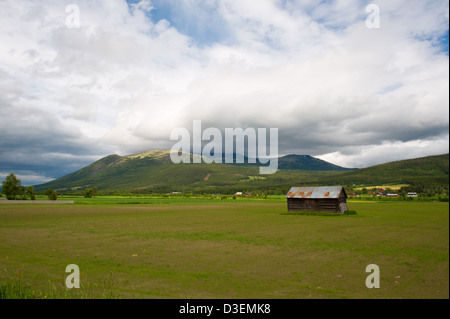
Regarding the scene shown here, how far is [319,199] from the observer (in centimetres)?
5384

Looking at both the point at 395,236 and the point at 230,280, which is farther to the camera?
the point at 395,236

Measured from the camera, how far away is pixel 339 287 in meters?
11.9

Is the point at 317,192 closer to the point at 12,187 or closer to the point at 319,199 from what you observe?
the point at 319,199

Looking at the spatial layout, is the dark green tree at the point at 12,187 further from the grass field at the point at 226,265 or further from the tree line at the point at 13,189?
the grass field at the point at 226,265

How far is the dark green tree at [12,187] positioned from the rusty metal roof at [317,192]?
11815 centimetres

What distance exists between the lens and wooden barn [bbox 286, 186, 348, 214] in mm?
52181
